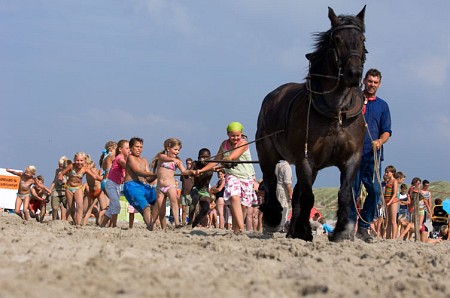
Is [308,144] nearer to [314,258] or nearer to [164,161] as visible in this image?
[314,258]

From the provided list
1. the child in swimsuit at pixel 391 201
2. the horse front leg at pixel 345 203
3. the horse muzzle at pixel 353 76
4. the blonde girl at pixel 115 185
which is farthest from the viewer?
the child in swimsuit at pixel 391 201

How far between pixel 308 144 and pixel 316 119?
1.01 feet

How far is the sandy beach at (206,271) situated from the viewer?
4.82 meters

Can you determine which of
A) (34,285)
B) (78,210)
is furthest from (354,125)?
(78,210)

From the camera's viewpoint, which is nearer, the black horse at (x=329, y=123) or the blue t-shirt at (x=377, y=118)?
the black horse at (x=329, y=123)

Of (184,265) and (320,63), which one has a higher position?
(320,63)

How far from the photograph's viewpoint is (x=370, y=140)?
10461 mm

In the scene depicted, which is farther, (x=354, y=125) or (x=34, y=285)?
(x=354, y=125)

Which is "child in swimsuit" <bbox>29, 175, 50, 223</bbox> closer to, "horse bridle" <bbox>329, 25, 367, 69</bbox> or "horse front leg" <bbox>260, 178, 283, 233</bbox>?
"horse front leg" <bbox>260, 178, 283, 233</bbox>

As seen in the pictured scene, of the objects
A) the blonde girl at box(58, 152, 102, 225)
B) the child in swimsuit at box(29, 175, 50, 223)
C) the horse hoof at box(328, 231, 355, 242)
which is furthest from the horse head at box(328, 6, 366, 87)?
the child in swimsuit at box(29, 175, 50, 223)

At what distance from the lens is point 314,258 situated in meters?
6.75

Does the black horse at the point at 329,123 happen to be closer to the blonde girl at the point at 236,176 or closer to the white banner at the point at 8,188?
the blonde girl at the point at 236,176

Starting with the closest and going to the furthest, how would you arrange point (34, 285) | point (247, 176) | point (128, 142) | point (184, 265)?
point (34, 285), point (184, 265), point (247, 176), point (128, 142)

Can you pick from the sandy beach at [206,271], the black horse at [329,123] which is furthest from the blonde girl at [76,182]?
the sandy beach at [206,271]
